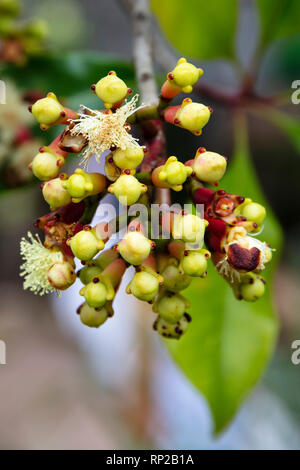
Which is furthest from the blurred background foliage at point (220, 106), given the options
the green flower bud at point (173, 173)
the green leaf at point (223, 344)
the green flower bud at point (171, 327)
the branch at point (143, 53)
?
the green flower bud at point (173, 173)

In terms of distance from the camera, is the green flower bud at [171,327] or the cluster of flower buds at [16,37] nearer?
the green flower bud at [171,327]

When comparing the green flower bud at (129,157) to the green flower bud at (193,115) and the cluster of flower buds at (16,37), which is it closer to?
the green flower bud at (193,115)

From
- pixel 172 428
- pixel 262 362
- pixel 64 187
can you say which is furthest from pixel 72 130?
pixel 172 428

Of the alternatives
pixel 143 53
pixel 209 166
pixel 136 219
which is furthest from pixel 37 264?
pixel 143 53

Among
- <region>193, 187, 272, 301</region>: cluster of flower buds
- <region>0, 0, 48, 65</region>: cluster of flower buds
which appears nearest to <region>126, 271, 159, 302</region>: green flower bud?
<region>193, 187, 272, 301</region>: cluster of flower buds

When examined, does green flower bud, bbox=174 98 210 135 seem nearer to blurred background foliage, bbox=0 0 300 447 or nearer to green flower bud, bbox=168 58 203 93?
green flower bud, bbox=168 58 203 93

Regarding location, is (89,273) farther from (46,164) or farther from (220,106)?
(220,106)

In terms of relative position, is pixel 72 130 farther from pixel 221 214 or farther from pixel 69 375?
pixel 69 375

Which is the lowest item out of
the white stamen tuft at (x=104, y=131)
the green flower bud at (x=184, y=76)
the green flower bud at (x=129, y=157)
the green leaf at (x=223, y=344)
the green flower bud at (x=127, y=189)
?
the green leaf at (x=223, y=344)
